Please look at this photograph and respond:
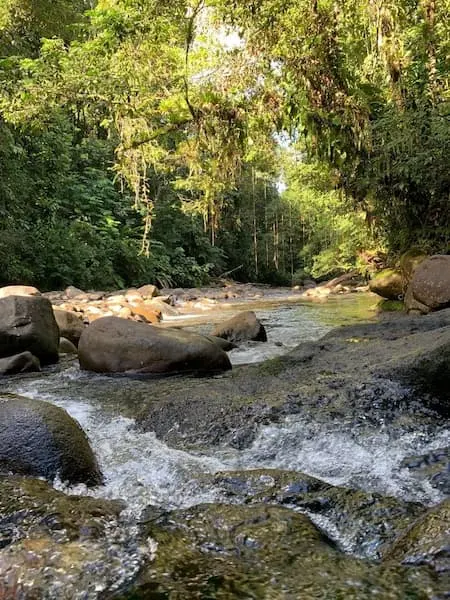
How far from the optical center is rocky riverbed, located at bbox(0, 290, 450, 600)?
5.34 ft

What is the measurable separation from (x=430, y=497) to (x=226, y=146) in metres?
8.46

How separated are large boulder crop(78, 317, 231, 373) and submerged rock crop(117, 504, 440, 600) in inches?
130

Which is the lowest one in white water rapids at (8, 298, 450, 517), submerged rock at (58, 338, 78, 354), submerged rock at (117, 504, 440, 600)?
submerged rock at (58, 338, 78, 354)

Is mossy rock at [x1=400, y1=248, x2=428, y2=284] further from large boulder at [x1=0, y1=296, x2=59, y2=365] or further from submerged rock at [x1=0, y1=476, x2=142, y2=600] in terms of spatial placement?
submerged rock at [x1=0, y1=476, x2=142, y2=600]

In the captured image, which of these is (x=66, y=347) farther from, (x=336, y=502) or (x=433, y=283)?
(x=336, y=502)

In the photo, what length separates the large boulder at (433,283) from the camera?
7.91 metres

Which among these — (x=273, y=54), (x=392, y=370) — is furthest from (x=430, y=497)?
(x=273, y=54)

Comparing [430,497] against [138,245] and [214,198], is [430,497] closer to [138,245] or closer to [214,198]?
[214,198]

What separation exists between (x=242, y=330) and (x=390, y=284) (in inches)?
194

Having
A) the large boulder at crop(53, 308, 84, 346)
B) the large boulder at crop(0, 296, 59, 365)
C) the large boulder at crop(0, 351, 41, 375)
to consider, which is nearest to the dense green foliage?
the large boulder at crop(53, 308, 84, 346)

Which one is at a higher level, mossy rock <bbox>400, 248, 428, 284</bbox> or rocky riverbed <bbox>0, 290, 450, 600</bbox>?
mossy rock <bbox>400, 248, 428, 284</bbox>

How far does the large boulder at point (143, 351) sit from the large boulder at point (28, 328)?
2.21ft

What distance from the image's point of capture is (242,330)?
7.56 m

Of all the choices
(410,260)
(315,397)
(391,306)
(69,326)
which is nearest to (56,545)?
(315,397)
